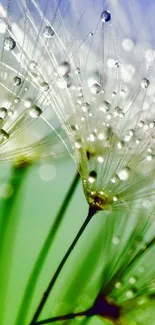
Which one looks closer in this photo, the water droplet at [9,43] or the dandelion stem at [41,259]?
the water droplet at [9,43]

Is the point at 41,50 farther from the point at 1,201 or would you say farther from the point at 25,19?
the point at 1,201

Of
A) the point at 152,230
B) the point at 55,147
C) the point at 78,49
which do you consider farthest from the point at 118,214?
the point at 78,49

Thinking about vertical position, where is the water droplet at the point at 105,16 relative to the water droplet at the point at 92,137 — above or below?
above

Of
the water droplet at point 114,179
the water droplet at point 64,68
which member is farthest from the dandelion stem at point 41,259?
the water droplet at point 64,68

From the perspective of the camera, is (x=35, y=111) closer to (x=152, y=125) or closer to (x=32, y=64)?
(x=32, y=64)

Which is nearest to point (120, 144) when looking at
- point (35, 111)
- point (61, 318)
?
point (35, 111)

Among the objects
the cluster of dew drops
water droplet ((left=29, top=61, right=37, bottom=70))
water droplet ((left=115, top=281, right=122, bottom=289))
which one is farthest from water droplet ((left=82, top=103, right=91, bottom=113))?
water droplet ((left=115, top=281, right=122, bottom=289))

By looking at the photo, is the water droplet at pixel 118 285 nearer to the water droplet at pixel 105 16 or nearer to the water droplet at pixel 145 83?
the water droplet at pixel 145 83
